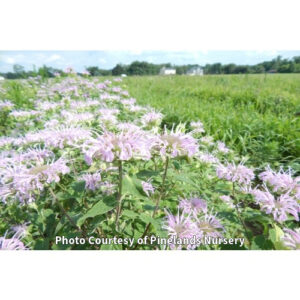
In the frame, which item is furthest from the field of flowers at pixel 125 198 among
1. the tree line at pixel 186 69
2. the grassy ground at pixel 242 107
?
the grassy ground at pixel 242 107

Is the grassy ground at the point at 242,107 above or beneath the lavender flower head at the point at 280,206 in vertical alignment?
beneath

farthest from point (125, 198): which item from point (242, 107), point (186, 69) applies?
point (242, 107)

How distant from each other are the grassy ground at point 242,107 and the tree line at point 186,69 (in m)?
0.27

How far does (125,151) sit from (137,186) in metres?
0.09

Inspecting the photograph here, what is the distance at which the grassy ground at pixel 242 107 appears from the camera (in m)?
1.67

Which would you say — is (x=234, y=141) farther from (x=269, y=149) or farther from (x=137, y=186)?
(x=137, y=186)

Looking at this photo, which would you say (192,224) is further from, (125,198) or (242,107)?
(242,107)

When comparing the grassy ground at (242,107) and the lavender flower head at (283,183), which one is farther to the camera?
the grassy ground at (242,107)

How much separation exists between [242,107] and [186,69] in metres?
1.09

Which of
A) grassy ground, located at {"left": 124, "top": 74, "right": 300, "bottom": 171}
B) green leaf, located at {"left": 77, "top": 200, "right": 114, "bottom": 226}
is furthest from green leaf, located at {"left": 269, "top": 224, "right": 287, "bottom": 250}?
grassy ground, located at {"left": 124, "top": 74, "right": 300, "bottom": 171}

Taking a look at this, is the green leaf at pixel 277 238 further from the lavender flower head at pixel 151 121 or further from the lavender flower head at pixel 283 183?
the lavender flower head at pixel 151 121

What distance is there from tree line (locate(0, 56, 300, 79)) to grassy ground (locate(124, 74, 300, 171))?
27 cm

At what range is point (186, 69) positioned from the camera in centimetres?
144

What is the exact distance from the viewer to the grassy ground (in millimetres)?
1667
